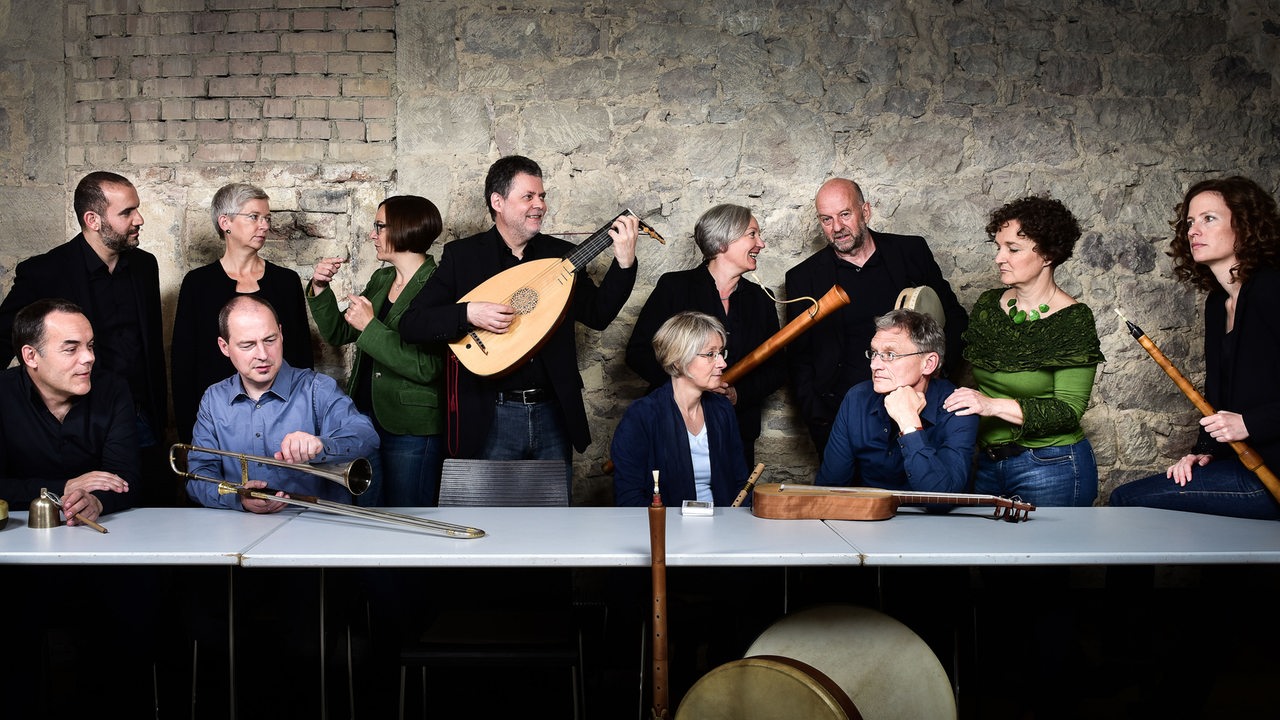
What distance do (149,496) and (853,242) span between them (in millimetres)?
2915

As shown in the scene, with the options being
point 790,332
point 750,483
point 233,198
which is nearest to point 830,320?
point 790,332

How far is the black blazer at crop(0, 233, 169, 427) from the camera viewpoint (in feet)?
12.7

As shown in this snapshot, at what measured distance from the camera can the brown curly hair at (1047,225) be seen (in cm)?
Result: 348

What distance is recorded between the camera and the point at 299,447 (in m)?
2.94

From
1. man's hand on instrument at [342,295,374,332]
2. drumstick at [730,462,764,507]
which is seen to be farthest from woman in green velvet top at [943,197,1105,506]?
man's hand on instrument at [342,295,374,332]

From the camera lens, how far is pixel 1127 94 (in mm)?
4723

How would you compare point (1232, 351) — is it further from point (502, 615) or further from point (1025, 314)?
point (502, 615)

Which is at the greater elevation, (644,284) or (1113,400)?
(644,284)

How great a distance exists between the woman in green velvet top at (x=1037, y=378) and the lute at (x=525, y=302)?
3.89 ft

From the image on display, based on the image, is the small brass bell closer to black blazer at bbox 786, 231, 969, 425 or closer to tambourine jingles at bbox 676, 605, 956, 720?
tambourine jingles at bbox 676, 605, 956, 720

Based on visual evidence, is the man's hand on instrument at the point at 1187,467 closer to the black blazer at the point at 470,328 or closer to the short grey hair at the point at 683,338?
the short grey hair at the point at 683,338

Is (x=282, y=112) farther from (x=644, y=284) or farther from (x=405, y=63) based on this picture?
(x=644, y=284)

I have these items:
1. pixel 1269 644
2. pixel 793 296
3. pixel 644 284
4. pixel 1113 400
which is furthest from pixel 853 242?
pixel 1269 644

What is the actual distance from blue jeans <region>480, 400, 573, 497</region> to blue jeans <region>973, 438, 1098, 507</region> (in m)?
1.52
